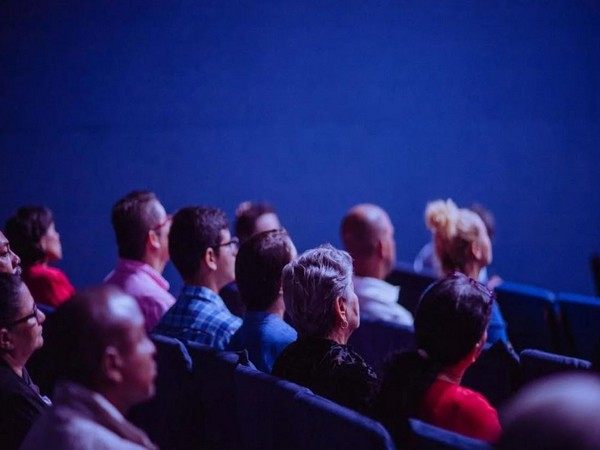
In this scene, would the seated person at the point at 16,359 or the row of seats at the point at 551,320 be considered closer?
the seated person at the point at 16,359

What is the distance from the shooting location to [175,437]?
3.43 meters

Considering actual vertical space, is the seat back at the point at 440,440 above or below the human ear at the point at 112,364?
above

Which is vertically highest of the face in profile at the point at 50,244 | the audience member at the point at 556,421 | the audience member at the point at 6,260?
the face in profile at the point at 50,244

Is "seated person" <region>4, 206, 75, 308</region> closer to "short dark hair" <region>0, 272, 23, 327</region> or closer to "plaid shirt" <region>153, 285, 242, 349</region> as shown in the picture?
"plaid shirt" <region>153, 285, 242, 349</region>

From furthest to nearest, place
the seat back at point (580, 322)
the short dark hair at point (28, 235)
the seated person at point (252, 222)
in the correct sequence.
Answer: the seated person at point (252, 222) → the short dark hair at point (28, 235) → the seat back at point (580, 322)

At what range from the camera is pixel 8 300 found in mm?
2707

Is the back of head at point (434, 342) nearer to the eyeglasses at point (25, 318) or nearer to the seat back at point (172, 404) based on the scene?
the seat back at point (172, 404)

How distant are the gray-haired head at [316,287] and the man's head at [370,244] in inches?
56.6

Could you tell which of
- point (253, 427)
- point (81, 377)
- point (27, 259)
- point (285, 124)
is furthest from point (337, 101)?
point (81, 377)

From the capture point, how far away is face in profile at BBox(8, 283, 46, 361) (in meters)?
2.72

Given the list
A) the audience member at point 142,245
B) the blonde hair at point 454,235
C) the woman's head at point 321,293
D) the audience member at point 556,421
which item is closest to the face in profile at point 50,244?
the audience member at point 142,245

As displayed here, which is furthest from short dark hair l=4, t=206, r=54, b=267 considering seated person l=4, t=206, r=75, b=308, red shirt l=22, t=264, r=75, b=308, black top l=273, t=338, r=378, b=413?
black top l=273, t=338, r=378, b=413

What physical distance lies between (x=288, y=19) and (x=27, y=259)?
339 centimetres

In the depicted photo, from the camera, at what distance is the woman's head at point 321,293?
117 inches
